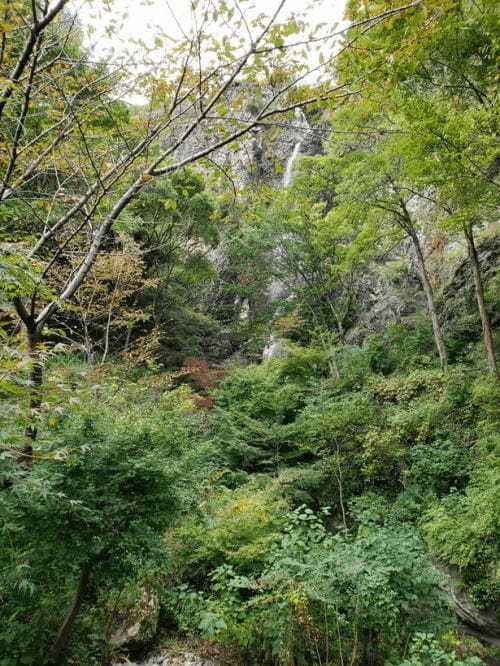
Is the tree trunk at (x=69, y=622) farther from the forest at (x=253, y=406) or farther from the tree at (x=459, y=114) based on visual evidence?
the tree at (x=459, y=114)

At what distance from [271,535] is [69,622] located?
1.95 m

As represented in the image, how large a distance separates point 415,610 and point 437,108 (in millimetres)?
5933

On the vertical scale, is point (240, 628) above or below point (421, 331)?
below

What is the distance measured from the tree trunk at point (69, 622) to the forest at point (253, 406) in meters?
0.03

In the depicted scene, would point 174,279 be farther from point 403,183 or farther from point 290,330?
point 403,183

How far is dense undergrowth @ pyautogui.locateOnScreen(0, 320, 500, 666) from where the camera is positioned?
305 cm

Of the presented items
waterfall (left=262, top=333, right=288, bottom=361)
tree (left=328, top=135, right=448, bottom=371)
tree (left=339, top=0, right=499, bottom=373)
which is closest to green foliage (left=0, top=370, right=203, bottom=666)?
tree (left=339, top=0, right=499, bottom=373)

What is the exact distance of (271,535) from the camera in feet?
13.5

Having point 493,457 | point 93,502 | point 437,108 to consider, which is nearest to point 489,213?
point 437,108

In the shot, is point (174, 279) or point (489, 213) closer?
point (489, 213)

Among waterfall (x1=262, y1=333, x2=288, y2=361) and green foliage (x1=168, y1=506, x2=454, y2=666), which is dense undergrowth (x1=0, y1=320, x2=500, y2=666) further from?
waterfall (x1=262, y1=333, x2=288, y2=361)

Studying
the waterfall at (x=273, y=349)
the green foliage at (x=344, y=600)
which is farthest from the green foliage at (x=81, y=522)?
the waterfall at (x=273, y=349)

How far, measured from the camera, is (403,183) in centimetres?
905

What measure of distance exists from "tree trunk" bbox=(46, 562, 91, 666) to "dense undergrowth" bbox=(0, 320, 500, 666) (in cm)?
4
